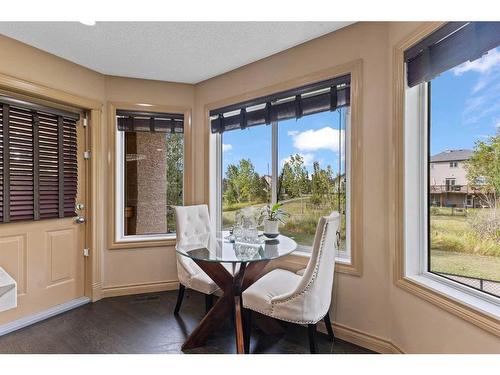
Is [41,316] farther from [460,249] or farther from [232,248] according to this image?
[460,249]

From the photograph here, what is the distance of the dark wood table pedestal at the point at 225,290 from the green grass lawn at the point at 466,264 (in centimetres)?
116

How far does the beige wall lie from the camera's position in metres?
1.72

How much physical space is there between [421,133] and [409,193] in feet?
1.37

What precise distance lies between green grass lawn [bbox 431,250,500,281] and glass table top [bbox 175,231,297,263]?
0.96 meters

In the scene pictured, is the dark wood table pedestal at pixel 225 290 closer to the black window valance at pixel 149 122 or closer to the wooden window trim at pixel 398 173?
the wooden window trim at pixel 398 173

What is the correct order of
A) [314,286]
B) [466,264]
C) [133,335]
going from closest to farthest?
[466,264], [314,286], [133,335]

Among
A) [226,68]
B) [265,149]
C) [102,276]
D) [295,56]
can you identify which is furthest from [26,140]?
[295,56]

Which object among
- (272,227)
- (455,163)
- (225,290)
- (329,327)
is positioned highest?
(455,163)

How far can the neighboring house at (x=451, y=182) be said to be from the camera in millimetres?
1678

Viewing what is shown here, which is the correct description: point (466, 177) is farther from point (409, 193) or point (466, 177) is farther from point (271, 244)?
point (271, 244)

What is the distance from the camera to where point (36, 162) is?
2.63m

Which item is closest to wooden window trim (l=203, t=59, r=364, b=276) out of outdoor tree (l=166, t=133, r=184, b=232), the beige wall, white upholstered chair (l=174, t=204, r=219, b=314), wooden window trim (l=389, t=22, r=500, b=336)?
the beige wall

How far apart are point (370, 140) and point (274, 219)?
3.62 ft

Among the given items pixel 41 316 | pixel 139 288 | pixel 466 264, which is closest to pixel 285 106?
pixel 466 264
